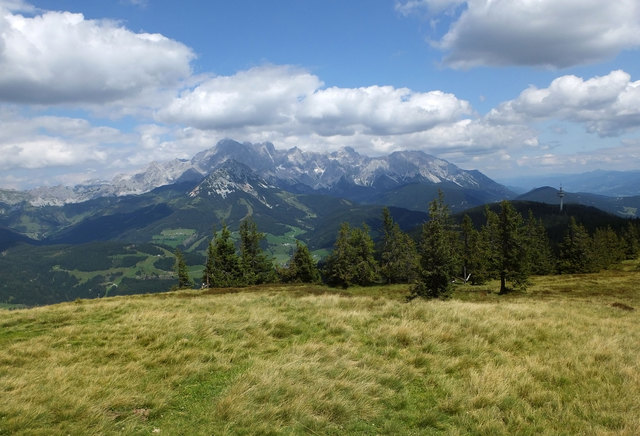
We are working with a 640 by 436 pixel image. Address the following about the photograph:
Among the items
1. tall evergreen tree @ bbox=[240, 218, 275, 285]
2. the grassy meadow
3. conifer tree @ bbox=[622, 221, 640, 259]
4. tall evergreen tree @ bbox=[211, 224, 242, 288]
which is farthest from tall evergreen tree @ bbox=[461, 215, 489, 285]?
conifer tree @ bbox=[622, 221, 640, 259]

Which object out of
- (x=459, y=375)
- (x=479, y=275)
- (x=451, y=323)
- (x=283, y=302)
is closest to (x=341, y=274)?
(x=479, y=275)

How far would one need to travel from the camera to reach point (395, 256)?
76312 mm

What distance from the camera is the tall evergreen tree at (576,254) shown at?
8100 centimetres

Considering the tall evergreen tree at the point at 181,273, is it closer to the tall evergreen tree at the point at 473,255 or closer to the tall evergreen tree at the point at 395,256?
the tall evergreen tree at the point at 395,256

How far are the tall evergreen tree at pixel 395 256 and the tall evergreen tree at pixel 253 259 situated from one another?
26.6m

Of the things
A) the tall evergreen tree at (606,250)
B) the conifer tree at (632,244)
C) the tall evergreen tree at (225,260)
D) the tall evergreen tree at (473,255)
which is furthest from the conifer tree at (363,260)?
the conifer tree at (632,244)

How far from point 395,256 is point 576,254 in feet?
155

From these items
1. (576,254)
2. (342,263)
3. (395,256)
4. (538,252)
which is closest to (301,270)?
(342,263)

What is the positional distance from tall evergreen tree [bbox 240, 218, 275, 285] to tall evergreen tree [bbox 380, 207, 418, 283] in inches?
1049

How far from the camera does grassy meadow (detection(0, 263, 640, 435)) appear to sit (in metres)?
7.02

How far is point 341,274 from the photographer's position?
6912cm

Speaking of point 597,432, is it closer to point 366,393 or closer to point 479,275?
point 366,393

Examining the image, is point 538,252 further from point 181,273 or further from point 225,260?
point 181,273

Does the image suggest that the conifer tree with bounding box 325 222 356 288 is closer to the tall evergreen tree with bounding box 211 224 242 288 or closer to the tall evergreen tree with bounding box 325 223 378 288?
the tall evergreen tree with bounding box 325 223 378 288
